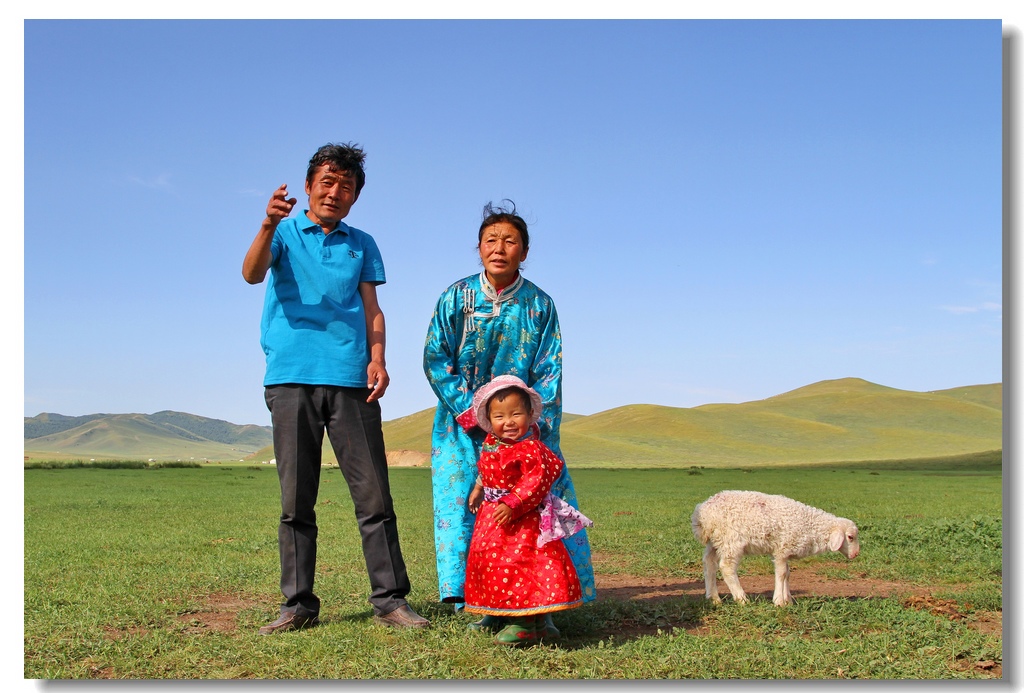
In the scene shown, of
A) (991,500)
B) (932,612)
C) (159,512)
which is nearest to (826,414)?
(991,500)

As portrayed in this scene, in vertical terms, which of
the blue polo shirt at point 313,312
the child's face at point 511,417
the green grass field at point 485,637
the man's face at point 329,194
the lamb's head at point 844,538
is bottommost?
the green grass field at point 485,637

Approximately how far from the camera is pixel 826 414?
89.3 meters

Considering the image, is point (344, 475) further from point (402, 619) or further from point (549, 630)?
point (549, 630)

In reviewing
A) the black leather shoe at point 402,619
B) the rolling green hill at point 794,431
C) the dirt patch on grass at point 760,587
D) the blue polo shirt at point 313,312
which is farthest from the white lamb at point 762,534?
the rolling green hill at point 794,431

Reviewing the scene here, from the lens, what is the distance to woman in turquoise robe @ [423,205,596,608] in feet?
18.4

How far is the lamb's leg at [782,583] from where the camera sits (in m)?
6.05

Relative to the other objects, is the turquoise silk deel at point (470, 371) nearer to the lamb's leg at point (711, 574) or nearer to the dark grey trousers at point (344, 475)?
the dark grey trousers at point (344, 475)

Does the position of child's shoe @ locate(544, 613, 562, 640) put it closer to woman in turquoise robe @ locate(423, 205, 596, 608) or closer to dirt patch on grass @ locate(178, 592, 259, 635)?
woman in turquoise robe @ locate(423, 205, 596, 608)

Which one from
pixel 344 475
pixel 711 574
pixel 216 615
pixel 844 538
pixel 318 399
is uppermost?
pixel 318 399

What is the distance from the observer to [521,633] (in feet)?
16.2

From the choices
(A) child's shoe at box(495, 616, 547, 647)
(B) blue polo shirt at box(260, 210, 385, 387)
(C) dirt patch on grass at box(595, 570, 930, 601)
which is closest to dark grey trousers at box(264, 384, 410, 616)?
(B) blue polo shirt at box(260, 210, 385, 387)

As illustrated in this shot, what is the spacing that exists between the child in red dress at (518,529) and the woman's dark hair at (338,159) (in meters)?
1.79

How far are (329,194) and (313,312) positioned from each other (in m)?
0.82

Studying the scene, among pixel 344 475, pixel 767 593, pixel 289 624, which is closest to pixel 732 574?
pixel 767 593
